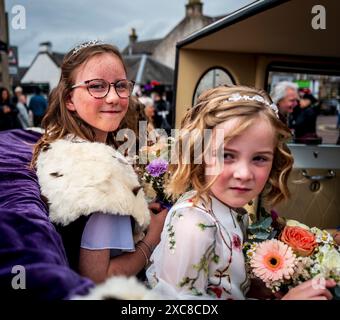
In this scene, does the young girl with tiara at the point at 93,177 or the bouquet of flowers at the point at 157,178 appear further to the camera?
the bouquet of flowers at the point at 157,178

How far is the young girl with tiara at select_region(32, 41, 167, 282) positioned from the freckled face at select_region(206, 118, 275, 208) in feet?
1.13

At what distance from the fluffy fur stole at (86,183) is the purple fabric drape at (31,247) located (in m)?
0.06

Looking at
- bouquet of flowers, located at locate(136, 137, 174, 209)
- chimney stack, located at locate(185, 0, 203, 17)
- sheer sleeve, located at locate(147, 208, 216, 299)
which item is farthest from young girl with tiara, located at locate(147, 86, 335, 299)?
chimney stack, located at locate(185, 0, 203, 17)

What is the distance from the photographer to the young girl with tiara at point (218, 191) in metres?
1.10

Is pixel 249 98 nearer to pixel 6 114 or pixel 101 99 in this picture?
pixel 101 99

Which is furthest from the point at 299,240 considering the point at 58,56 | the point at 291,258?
the point at 58,56

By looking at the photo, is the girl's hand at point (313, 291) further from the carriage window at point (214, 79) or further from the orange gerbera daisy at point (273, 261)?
the carriage window at point (214, 79)

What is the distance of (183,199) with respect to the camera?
4.31ft

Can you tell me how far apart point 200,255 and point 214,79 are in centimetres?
266

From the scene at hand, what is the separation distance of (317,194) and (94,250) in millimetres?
2476

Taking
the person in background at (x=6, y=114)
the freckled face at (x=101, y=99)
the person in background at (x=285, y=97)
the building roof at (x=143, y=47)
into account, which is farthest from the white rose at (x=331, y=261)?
the building roof at (x=143, y=47)

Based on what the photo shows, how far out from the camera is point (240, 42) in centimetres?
279
